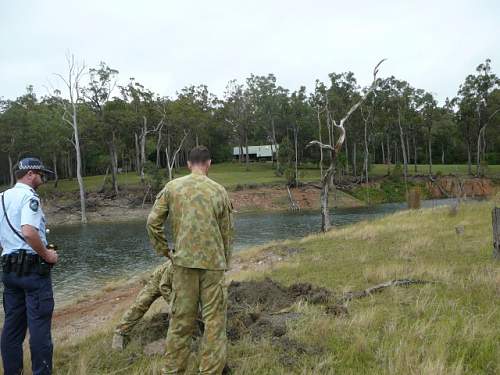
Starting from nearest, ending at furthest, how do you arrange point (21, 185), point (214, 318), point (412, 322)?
point (214, 318), point (21, 185), point (412, 322)

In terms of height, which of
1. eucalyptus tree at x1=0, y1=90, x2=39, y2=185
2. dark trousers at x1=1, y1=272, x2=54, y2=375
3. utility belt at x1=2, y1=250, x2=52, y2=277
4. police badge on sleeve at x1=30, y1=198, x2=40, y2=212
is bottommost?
dark trousers at x1=1, y1=272, x2=54, y2=375

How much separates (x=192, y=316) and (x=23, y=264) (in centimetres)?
189

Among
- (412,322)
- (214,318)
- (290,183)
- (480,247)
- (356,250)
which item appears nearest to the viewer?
(214,318)

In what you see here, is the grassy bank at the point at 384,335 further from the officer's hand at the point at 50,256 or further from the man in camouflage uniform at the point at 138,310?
the officer's hand at the point at 50,256

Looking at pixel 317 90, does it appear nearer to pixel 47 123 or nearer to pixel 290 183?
pixel 290 183

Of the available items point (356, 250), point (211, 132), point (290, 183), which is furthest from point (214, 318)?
point (211, 132)

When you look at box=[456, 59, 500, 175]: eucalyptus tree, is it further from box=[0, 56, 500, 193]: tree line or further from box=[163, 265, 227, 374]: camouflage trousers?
box=[163, 265, 227, 374]: camouflage trousers

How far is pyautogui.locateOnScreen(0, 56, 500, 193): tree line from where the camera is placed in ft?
169

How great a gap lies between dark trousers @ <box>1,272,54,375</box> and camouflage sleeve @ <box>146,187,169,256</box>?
1.34 metres

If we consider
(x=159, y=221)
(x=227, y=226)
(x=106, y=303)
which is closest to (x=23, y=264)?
(x=159, y=221)

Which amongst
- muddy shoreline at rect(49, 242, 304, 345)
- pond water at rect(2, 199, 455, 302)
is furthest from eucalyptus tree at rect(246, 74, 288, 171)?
muddy shoreline at rect(49, 242, 304, 345)

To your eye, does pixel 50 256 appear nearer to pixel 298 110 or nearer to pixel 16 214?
pixel 16 214

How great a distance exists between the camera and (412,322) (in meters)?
5.66

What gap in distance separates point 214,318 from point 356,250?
362 inches
